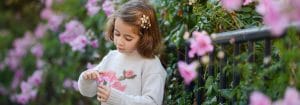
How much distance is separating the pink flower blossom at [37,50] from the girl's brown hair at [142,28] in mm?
1727

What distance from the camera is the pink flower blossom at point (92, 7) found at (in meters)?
4.74

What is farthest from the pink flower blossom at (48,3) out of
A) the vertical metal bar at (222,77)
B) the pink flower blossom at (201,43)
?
the pink flower blossom at (201,43)

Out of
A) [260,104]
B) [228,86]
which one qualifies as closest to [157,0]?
[228,86]

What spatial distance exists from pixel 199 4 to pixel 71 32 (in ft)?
4.59

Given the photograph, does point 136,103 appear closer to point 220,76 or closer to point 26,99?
point 220,76

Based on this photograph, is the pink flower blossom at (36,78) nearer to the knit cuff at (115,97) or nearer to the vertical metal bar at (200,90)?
the vertical metal bar at (200,90)

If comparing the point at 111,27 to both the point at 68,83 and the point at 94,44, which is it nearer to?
the point at 94,44

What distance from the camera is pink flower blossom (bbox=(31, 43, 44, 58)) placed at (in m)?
4.94

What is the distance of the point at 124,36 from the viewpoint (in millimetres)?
A: 3008

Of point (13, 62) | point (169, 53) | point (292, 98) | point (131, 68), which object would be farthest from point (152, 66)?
point (13, 62)

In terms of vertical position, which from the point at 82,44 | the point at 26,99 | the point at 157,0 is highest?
the point at 157,0

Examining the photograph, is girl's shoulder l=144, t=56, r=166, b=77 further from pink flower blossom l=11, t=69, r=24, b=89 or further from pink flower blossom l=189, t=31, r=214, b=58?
pink flower blossom l=11, t=69, r=24, b=89

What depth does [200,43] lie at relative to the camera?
246 cm

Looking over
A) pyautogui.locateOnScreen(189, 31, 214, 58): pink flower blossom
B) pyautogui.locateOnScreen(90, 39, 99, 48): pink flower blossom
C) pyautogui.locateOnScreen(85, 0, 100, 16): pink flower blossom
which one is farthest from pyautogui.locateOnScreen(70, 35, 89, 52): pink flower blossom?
pyautogui.locateOnScreen(189, 31, 214, 58): pink flower blossom
